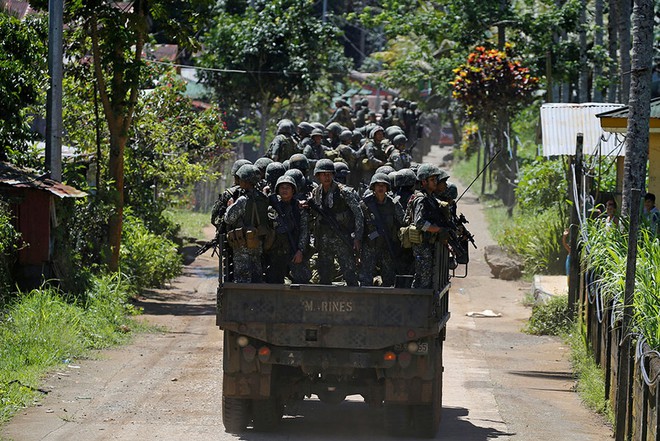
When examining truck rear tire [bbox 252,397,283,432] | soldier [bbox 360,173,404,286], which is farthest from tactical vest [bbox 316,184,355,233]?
truck rear tire [bbox 252,397,283,432]

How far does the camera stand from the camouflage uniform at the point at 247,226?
36.6 ft

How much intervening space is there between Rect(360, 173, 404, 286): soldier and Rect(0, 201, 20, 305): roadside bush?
5.70m

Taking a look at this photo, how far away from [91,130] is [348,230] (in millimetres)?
11937

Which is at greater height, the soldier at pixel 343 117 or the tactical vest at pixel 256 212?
the soldier at pixel 343 117

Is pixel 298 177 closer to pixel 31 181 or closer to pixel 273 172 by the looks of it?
pixel 273 172

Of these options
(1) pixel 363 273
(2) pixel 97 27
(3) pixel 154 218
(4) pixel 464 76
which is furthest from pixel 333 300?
(4) pixel 464 76

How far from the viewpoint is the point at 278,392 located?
36.2ft

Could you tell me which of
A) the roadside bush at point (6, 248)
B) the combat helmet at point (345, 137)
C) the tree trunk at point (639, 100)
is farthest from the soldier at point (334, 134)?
the tree trunk at point (639, 100)

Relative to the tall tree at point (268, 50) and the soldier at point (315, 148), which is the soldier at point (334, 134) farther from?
the tall tree at point (268, 50)

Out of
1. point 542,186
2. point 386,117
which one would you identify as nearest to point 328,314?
point 542,186

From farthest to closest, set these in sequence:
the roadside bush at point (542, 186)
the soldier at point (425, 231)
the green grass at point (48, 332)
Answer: the roadside bush at point (542, 186)
the green grass at point (48, 332)
the soldier at point (425, 231)

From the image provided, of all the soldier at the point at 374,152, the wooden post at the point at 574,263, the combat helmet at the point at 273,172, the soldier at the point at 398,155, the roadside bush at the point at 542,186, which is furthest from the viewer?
the roadside bush at the point at 542,186

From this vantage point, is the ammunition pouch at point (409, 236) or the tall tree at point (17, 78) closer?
the ammunition pouch at point (409, 236)

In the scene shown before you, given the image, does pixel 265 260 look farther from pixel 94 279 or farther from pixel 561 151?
pixel 561 151
